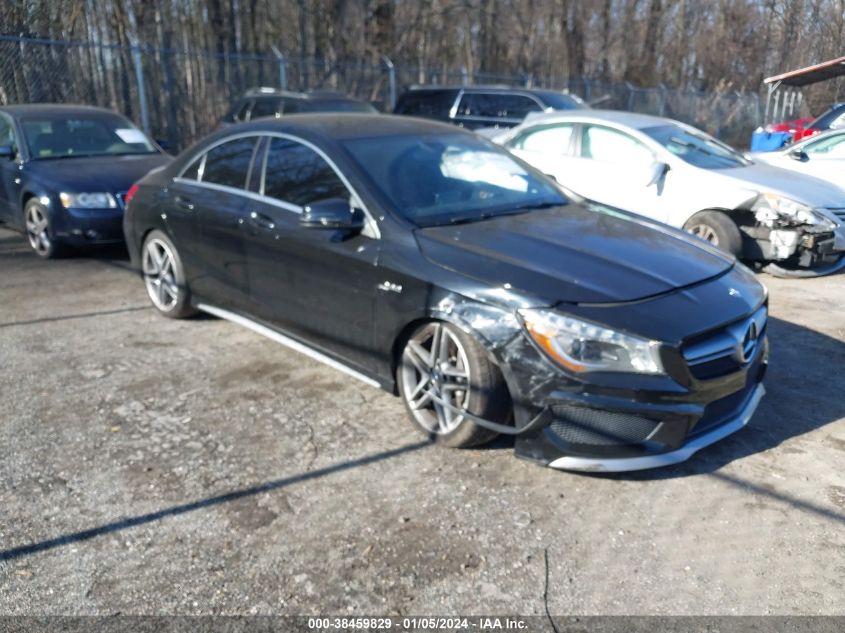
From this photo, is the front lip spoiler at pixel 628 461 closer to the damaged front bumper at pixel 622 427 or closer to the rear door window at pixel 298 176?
the damaged front bumper at pixel 622 427

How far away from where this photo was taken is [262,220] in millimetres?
4898

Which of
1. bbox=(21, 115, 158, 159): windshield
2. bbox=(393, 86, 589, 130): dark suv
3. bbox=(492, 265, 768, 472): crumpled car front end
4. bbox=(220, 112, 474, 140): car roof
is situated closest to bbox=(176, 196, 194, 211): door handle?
bbox=(220, 112, 474, 140): car roof

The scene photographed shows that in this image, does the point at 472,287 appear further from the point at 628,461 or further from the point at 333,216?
the point at 628,461

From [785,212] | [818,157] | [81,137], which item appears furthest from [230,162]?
[818,157]

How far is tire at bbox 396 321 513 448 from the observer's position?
3730 mm

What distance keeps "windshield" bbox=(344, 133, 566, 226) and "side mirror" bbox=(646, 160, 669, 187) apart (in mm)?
2971

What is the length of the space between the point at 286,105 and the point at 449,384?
10098 mm

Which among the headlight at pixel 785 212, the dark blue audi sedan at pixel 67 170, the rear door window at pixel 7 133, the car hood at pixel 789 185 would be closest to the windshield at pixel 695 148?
the car hood at pixel 789 185

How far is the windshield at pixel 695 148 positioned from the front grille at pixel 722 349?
460 centimetres

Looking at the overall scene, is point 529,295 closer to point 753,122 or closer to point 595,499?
point 595,499

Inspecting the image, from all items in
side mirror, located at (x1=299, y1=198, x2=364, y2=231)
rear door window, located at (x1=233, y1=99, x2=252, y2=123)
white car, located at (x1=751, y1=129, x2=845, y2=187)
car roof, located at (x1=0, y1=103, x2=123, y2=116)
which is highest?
car roof, located at (x1=0, y1=103, x2=123, y2=116)

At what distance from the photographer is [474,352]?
3.73 meters

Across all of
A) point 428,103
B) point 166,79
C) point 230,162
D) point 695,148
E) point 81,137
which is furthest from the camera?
point 166,79

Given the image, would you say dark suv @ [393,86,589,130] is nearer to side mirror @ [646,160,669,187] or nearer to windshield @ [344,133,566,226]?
side mirror @ [646,160,669,187]
